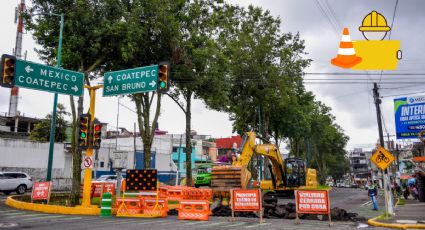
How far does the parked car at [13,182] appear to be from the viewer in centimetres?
2979

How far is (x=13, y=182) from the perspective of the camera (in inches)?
1193

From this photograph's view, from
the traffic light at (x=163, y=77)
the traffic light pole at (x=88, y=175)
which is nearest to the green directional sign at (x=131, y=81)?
the traffic light pole at (x=88, y=175)

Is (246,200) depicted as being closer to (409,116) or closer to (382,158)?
(382,158)

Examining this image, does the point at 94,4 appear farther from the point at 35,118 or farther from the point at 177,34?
the point at 35,118

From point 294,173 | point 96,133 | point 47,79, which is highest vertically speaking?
point 47,79

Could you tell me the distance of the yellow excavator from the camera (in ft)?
77.2

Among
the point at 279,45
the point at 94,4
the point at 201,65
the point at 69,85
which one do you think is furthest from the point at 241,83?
the point at 69,85

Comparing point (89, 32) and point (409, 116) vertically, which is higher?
point (89, 32)

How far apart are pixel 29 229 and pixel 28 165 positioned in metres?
32.0

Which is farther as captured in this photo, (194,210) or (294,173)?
(294,173)

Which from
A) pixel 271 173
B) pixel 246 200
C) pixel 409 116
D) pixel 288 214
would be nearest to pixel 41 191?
pixel 246 200

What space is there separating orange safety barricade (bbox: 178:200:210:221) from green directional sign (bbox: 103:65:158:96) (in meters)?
5.12

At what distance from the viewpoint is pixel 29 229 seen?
12211mm

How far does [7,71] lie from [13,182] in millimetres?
18847
